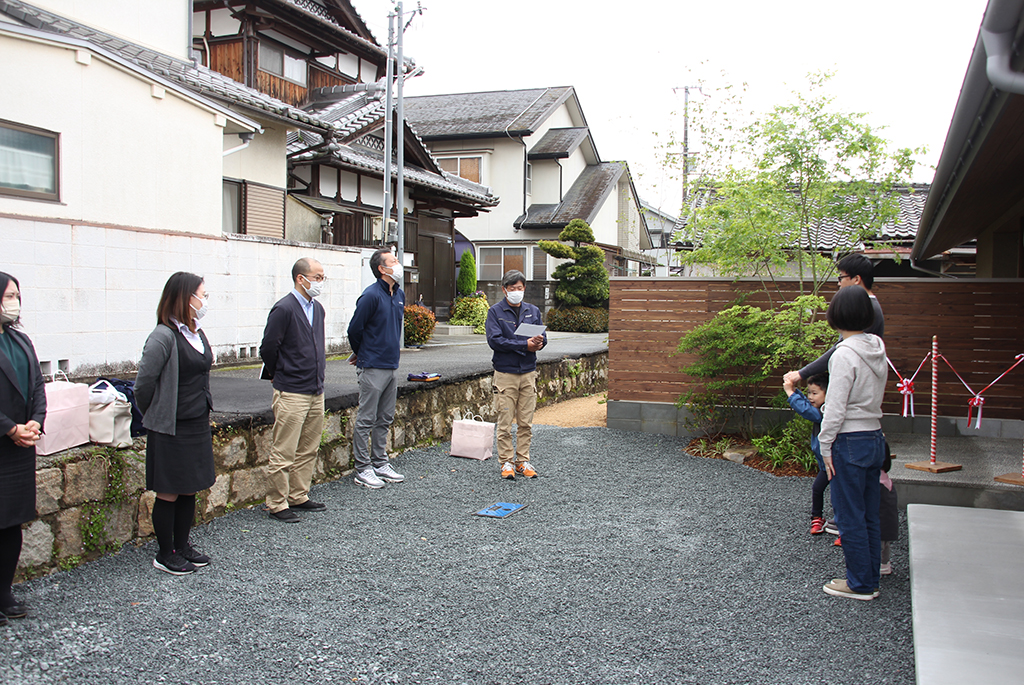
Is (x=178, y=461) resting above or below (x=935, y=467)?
above

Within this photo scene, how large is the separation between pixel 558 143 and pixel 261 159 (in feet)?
55.3

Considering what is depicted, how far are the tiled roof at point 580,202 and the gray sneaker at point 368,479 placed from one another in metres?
20.8

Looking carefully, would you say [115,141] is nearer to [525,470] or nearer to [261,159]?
[261,159]

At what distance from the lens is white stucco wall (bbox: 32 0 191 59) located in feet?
34.8

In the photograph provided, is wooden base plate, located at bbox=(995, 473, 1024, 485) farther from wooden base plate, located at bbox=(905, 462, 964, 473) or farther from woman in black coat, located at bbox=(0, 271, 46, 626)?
woman in black coat, located at bbox=(0, 271, 46, 626)

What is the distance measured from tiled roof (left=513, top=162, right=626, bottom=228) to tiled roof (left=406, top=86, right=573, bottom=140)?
309 centimetres

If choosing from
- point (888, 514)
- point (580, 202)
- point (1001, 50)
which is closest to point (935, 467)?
point (888, 514)

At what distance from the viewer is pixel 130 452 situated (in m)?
4.70

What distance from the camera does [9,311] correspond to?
356 centimetres

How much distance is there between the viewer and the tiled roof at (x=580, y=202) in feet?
87.5

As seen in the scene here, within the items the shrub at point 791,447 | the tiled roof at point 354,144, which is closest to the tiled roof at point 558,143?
the tiled roof at point 354,144

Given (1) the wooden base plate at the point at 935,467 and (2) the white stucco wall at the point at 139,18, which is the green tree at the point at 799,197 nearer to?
(1) the wooden base plate at the point at 935,467

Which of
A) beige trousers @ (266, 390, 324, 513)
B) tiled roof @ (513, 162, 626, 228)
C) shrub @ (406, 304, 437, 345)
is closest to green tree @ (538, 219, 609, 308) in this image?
tiled roof @ (513, 162, 626, 228)

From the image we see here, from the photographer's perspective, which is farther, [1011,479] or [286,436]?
[1011,479]
